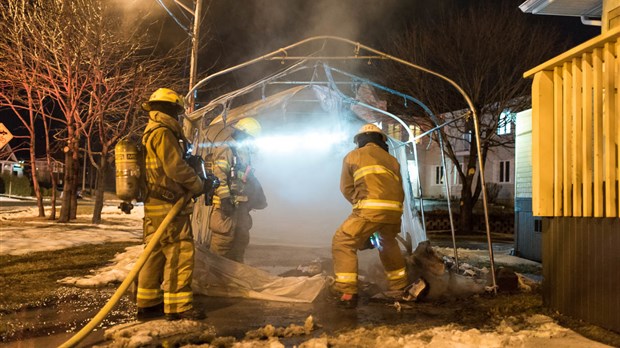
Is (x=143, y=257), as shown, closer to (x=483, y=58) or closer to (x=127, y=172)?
(x=127, y=172)

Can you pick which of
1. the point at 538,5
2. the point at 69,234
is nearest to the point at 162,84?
the point at 69,234

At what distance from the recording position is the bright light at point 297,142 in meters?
11.2

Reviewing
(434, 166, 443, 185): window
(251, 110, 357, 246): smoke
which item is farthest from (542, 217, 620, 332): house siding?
(434, 166, 443, 185): window

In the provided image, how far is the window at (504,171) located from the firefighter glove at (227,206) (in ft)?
84.3

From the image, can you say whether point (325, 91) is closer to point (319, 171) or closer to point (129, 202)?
point (319, 171)

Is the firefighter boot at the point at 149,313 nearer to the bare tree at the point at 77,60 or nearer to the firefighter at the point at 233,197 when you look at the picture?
the firefighter at the point at 233,197

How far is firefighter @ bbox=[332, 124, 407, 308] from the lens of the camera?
5.55 metres

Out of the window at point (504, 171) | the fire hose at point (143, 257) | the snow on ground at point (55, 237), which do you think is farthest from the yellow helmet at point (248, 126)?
the window at point (504, 171)

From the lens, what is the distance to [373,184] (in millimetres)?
5633

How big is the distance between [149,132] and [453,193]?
93.7 feet

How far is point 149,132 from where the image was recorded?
4.75m

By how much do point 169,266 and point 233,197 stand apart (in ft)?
7.46

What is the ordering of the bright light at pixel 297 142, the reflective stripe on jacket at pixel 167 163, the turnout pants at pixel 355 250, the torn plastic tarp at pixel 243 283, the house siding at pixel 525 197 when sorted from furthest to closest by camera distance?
the bright light at pixel 297 142 < the house siding at pixel 525 197 < the torn plastic tarp at pixel 243 283 < the turnout pants at pixel 355 250 < the reflective stripe on jacket at pixel 167 163

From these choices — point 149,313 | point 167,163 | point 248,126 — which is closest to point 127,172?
point 167,163
